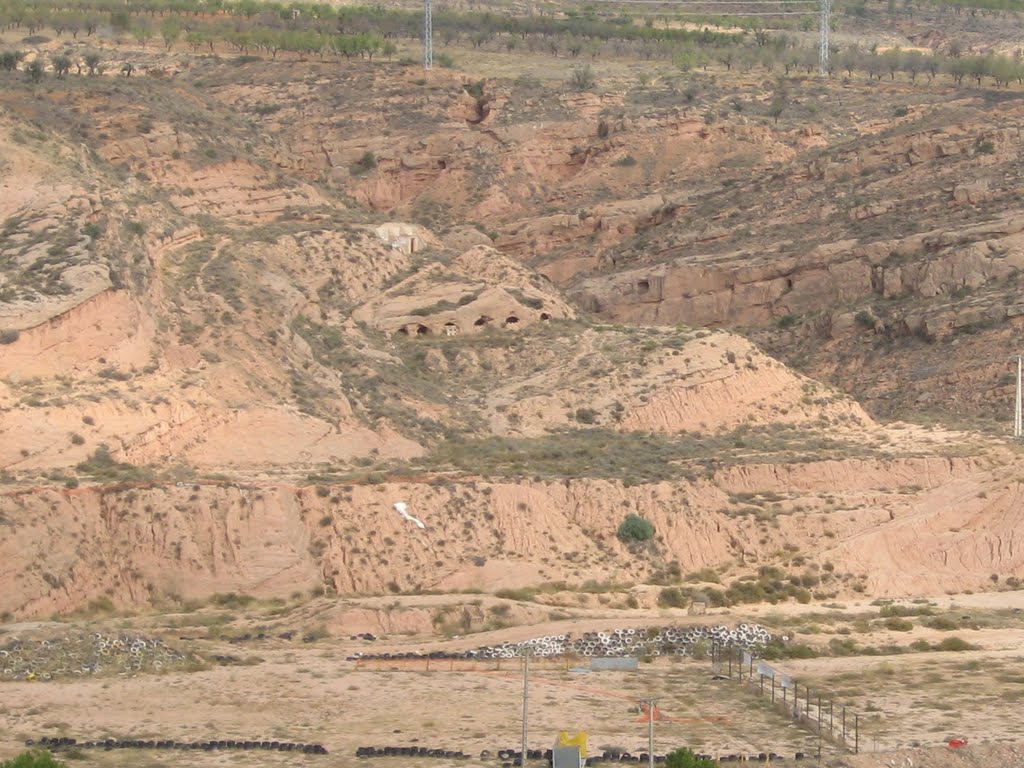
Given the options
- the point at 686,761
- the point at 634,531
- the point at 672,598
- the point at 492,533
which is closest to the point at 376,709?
the point at 686,761

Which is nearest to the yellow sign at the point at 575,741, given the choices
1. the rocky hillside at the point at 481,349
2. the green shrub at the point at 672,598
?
the rocky hillside at the point at 481,349

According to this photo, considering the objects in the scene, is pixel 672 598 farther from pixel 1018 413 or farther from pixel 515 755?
pixel 1018 413

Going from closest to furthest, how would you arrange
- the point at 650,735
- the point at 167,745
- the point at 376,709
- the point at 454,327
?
the point at 650,735, the point at 167,745, the point at 376,709, the point at 454,327

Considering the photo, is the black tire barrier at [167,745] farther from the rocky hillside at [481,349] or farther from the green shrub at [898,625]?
the green shrub at [898,625]

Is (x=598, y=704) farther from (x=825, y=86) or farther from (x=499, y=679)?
(x=825, y=86)

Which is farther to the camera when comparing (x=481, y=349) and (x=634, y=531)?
(x=481, y=349)

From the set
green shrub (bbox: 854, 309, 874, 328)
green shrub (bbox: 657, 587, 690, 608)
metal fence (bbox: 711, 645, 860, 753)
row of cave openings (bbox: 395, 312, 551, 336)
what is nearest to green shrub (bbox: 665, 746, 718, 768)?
metal fence (bbox: 711, 645, 860, 753)
